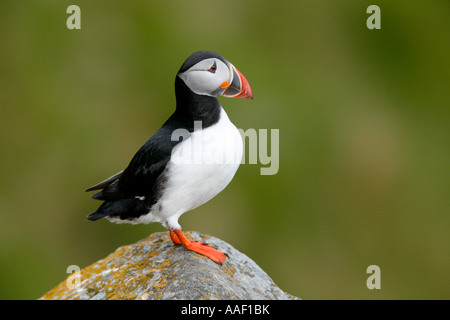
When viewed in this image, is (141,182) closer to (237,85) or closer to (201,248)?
(201,248)

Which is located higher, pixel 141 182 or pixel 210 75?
pixel 210 75

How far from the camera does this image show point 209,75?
4.21 meters

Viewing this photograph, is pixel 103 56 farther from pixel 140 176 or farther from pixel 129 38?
pixel 140 176

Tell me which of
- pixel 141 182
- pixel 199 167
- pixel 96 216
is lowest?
pixel 96 216

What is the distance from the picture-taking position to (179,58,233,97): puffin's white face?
13.8 feet

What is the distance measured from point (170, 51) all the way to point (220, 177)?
4.99m

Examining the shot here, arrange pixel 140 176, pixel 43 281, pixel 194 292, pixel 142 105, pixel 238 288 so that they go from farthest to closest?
pixel 142 105
pixel 43 281
pixel 140 176
pixel 238 288
pixel 194 292

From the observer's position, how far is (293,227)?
8234 mm

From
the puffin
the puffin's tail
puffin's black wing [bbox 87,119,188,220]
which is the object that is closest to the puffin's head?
the puffin

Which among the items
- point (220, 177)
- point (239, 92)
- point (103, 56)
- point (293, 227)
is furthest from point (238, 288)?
point (103, 56)

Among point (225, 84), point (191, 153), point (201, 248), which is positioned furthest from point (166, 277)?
point (225, 84)

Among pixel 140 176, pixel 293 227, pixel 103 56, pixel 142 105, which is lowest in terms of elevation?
pixel 293 227

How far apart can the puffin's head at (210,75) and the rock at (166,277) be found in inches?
49.9

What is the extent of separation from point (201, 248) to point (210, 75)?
1.33 m
